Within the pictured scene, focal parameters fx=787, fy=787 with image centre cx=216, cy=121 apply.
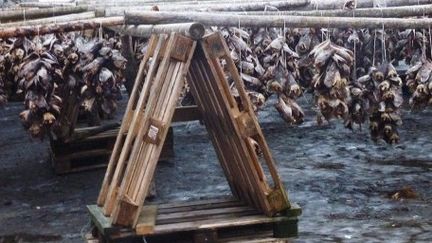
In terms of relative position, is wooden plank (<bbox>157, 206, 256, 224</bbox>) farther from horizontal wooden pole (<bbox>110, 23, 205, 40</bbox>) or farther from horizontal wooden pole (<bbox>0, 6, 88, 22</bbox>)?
horizontal wooden pole (<bbox>0, 6, 88, 22</bbox>)

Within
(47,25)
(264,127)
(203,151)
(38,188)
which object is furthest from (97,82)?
(264,127)

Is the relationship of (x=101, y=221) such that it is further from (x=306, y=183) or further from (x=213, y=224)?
(x=306, y=183)

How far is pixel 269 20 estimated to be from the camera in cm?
603

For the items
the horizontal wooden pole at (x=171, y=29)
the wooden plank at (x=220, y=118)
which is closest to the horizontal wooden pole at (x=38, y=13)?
the horizontal wooden pole at (x=171, y=29)

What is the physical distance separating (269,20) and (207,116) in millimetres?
905

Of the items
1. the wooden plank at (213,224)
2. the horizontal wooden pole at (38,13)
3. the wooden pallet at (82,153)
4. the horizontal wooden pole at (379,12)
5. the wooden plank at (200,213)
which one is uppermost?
the horizontal wooden pole at (379,12)

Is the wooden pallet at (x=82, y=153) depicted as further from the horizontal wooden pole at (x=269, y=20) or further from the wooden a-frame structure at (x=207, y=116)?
the horizontal wooden pole at (x=269, y=20)

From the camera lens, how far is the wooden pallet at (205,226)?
→ 570 centimetres

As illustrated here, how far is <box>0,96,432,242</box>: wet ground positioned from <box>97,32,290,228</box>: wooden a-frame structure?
1.56 m

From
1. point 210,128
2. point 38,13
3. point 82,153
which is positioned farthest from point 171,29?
point 82,153

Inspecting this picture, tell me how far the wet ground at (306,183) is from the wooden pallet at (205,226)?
1.37m

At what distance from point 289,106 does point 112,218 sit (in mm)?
1729

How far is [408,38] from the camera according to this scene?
6.98 m

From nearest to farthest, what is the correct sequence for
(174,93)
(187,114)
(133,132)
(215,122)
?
1. (174,93)
2. (133,132)
3. (215,122)
4. (187,114)
